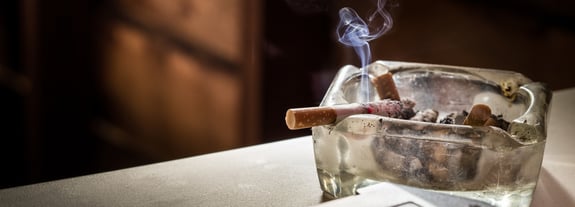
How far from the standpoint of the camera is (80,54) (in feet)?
7.47

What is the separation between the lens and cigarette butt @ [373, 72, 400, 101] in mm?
740

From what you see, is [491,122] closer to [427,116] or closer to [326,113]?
[427,116]

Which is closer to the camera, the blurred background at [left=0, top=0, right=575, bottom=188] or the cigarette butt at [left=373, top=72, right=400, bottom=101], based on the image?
the cigarette butt at [left=373, top=72, right=400, bottom=101]

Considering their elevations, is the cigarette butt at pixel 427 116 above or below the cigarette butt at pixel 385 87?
below

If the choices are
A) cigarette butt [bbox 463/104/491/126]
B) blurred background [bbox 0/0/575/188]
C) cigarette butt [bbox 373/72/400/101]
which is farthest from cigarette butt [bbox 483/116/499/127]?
blurred background [bbox 0/0/575/188]

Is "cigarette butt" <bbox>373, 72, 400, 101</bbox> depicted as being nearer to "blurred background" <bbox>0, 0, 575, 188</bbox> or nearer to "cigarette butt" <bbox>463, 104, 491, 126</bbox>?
"cigarette butt" <bbox>463, 104, 491, 126</bbox>

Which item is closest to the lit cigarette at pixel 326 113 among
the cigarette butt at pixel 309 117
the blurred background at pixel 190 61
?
the cigarette butt at pixel 309 117

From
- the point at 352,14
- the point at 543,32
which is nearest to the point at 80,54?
the point at 543,32

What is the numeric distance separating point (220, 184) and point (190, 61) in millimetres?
1344

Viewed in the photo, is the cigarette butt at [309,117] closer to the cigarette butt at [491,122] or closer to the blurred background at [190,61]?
the cigarette butt at [491,122]

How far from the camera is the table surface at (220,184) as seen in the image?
0.65 meters

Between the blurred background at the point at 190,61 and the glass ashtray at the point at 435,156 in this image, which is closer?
the glass ashtray at the point at 435,156

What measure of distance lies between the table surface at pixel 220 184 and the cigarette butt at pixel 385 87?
117 millimetres

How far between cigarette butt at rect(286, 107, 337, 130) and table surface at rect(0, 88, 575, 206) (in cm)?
9
